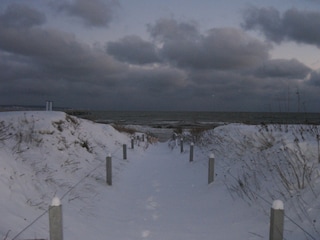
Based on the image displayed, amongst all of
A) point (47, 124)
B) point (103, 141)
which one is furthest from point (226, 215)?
point (103, 141)

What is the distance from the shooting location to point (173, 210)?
321 inches

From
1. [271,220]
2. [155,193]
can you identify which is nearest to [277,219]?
[271,220]

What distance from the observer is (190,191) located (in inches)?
407

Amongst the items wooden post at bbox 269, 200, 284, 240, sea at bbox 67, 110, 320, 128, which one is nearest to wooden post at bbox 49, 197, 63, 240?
wooden post at bbox 269, 200, 284, 240

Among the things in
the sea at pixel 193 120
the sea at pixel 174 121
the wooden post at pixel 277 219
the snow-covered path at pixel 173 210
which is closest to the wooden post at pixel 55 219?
the snow-covered path at pixel 173 210

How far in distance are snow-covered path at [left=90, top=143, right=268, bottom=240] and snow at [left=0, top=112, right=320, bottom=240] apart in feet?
0.07

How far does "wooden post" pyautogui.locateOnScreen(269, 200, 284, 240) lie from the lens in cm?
→ 384

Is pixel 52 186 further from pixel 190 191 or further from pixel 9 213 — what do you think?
pixel 190 191

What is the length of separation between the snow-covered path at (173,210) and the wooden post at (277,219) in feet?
5.40

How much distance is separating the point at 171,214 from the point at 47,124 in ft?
26.2

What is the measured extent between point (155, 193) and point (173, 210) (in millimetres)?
2020

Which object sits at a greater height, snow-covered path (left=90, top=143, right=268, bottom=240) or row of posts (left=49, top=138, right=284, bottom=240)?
row of posts (left=49, top=138, right=284, bottom=240)

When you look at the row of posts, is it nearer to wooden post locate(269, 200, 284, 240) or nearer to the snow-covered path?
wooden post locate(269, 200, 284, 240)

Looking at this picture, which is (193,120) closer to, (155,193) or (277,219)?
(155,193)
